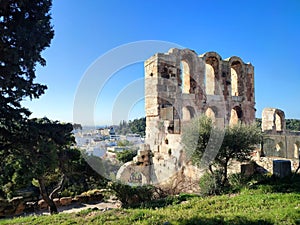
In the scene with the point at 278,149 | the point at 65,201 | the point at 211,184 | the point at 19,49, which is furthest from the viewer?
the point at 65,201

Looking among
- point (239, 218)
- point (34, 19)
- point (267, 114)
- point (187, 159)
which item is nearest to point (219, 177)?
point (187, 159)

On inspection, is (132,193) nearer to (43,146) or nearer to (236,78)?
(43,146)

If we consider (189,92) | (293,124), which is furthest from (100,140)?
(293,124)

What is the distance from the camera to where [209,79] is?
1575 centimetres

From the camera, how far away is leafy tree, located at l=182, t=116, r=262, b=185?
25.8ft

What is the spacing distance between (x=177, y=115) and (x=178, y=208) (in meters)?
7.35

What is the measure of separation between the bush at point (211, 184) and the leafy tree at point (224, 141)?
28 centimetres

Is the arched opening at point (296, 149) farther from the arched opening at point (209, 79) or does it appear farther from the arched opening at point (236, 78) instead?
the arched opening at point (236, 78)

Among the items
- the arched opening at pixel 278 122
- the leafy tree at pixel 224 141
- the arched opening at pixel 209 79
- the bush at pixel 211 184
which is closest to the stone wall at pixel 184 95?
the arched opening at pixel 209 79

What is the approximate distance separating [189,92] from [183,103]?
1529 millimetres

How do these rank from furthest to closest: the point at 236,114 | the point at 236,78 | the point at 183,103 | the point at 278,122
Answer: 1. the point at 278,122
2. the point at 236,78
3. the point at 236,114
4. the point at 183,103

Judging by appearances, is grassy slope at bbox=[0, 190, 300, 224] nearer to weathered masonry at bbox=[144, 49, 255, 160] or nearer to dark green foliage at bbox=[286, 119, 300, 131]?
weathered masonry at bbox=[144, 49, 255, 160]

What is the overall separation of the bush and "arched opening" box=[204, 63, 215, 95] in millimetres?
8499

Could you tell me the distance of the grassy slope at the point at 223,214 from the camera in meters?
4.16
